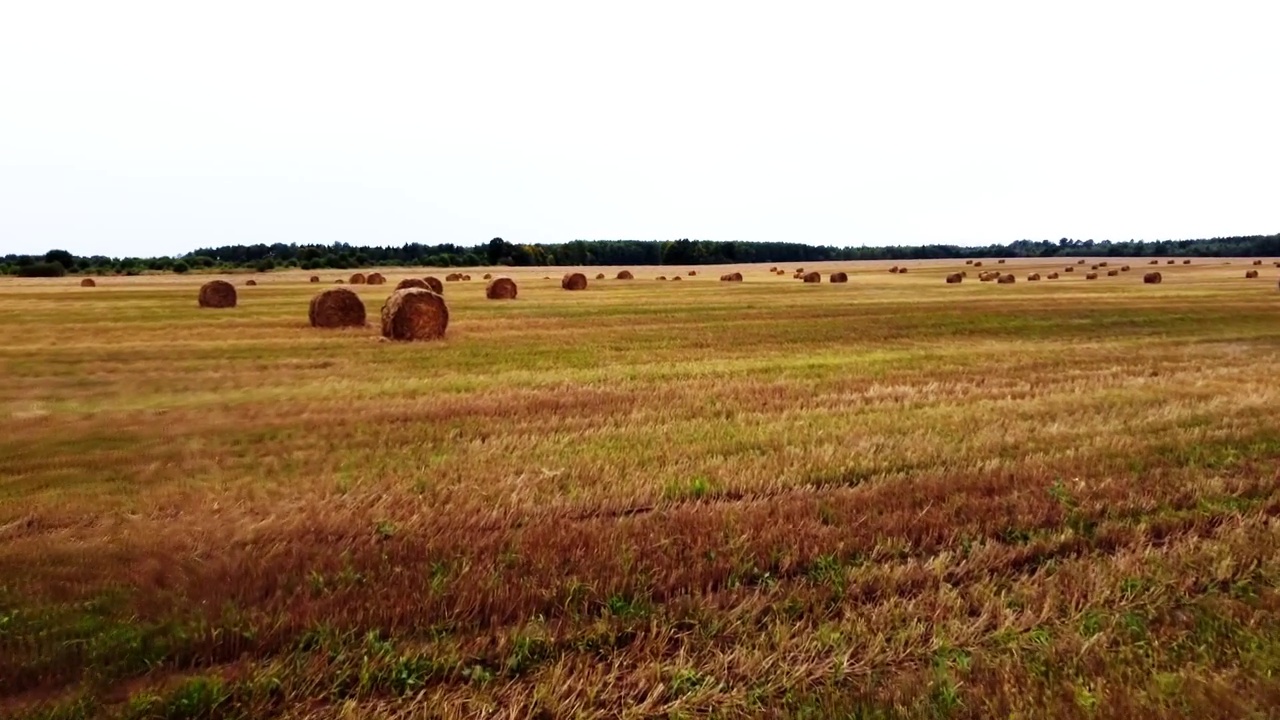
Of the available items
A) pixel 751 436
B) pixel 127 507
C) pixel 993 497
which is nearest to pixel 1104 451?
pixel 993 497

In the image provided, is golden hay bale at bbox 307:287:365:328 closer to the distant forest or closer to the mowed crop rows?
the mowed crop rows

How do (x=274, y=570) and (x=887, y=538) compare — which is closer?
(x=274, y=570)

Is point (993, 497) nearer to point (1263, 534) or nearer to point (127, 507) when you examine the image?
point (1263, 534)

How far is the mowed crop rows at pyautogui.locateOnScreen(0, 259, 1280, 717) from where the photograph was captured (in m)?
Result: 3.80

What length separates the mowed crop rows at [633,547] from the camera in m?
3.80

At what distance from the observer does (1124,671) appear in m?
3.92

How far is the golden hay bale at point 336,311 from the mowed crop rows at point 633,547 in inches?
375

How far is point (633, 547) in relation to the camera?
5277mm

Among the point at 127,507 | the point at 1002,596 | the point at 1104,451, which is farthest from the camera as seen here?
the point at 1104,451

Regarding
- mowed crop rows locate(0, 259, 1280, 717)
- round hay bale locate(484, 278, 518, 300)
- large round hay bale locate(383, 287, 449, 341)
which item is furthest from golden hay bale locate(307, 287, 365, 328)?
round hay bale locate(484, 278, 518, 300)

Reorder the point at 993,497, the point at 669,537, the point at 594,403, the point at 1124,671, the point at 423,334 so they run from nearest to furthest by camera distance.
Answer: the point at 1124,671 → the point at 669,537 → the point at 993,497 → the point at 594,403 → the point at 423,334

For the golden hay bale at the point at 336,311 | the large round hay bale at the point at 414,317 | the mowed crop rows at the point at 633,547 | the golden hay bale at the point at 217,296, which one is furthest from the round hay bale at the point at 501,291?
the mowed crop rows at the point at 633,547

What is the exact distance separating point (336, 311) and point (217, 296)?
415 inches

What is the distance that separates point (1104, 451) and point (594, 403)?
17.9 ft
